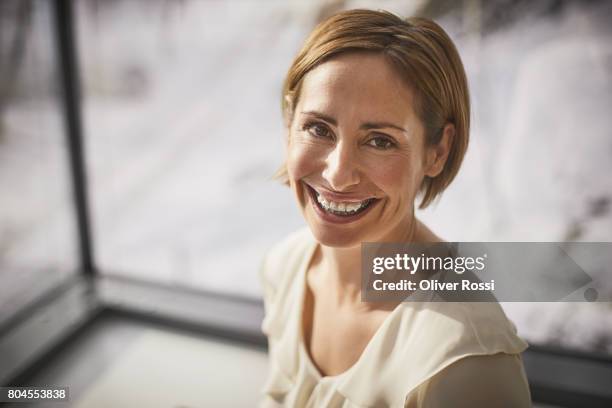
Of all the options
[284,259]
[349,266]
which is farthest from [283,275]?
[349,266]

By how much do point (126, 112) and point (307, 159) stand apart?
1499mm

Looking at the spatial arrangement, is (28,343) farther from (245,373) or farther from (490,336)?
(490,336)

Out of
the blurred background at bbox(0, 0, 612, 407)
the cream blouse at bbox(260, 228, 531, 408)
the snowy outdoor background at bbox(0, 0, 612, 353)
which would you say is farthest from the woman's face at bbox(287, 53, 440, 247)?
the blurred background at bbox(0, 0, 612, 407)

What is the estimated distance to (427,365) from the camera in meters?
1.00

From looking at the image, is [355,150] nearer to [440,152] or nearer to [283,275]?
[440,152]

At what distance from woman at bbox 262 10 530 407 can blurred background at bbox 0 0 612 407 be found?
0.73 metres

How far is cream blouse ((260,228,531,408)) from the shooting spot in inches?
38.6

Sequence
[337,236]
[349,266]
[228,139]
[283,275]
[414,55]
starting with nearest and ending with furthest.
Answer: [414,55]
[337,236]
[349,266]
[283,275]
[228,139]

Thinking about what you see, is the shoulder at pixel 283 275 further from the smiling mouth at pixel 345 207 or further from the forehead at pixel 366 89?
the forehead at pixel 366 89

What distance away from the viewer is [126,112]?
91.5 inches

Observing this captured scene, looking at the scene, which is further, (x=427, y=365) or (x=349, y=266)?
(x=349, y=266)

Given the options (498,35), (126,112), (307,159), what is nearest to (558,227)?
(498,35)

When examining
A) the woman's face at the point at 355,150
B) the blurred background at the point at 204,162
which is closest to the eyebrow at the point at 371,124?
the woman's face at the point at 355,150

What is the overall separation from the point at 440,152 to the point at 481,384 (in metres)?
0.42
